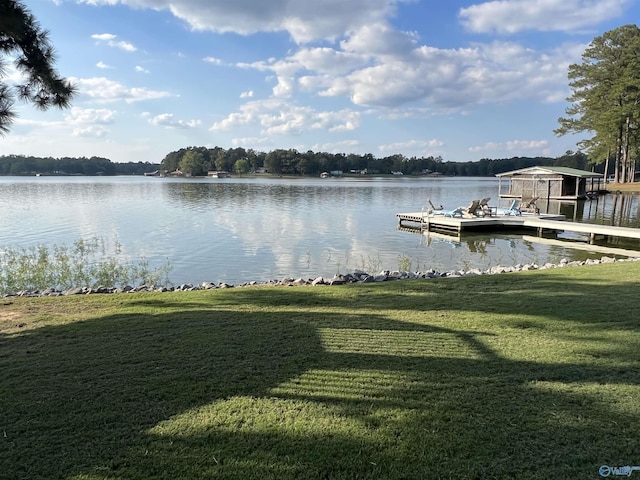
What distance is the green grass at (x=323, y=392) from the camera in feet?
8.15

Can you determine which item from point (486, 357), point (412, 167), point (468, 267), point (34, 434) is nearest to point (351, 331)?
point (486, 357)

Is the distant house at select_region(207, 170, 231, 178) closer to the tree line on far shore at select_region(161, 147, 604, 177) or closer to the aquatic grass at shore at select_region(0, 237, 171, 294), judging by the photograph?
the tree line on far shore at select_region(161, 147, 604, 177)

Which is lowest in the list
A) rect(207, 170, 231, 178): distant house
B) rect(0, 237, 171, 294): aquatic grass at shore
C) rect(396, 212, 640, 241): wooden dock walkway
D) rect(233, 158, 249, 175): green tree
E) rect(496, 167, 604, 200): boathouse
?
rect(0, 237, 171, 294): aquatic grass at shore

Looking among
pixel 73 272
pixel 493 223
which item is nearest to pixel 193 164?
pixel 493 223

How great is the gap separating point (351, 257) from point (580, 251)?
26.7ft

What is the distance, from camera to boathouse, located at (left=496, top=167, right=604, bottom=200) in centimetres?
3859

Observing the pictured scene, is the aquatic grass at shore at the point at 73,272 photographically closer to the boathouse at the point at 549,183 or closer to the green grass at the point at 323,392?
the green grass at the point at 323,392

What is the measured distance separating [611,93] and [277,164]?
8735cm

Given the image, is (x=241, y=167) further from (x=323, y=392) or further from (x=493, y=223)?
(x=323, y=392)

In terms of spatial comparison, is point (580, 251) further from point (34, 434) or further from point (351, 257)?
point (34, 434)

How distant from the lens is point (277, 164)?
123m

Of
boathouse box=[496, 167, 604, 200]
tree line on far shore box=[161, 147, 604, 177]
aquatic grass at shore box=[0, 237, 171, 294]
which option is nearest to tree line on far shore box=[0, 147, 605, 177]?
tree line on far shore box=[161, 147, 604, 177]

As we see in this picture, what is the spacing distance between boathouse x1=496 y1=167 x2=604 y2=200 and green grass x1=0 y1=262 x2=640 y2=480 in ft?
122

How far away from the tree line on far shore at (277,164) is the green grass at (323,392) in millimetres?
120181
